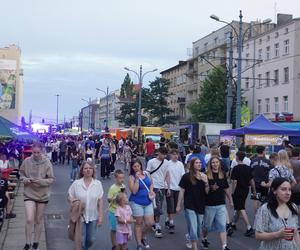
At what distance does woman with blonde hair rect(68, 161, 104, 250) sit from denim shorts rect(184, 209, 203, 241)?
5.72 feet

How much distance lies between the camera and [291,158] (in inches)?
434

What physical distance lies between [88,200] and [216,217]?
7.90 feet

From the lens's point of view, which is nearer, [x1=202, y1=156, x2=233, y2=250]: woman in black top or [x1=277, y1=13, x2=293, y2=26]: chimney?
[x1=202, y1=156, x2=233, y2=250]: woman in black top

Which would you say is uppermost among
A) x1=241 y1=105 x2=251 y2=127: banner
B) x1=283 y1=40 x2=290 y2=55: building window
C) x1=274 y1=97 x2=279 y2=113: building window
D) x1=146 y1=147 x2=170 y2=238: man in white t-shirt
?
x1=283 y1=40 x2=290 y2=55: building window

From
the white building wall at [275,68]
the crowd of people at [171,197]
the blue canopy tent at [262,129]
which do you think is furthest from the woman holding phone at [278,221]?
the white building wall at [275,68]

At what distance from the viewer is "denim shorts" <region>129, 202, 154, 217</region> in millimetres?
8969

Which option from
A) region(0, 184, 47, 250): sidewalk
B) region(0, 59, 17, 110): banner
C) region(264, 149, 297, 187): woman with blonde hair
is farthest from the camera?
region(0, 59, 17, 110): banner

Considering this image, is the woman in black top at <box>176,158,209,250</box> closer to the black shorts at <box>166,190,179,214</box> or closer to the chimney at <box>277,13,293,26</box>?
the black shorts at <box>166,190,179,214</box>

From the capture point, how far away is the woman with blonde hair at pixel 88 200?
767cm

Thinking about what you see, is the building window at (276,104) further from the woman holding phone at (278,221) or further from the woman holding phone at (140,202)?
the woman holding phone at (278,221)

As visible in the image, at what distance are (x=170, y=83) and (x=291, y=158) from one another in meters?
79.2

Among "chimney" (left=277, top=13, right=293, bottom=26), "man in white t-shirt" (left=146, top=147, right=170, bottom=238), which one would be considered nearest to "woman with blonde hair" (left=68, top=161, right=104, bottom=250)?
"man in white t-shirt" (left=146, top=147, right=170, bottom=238)

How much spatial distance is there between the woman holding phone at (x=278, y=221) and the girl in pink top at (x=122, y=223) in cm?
346

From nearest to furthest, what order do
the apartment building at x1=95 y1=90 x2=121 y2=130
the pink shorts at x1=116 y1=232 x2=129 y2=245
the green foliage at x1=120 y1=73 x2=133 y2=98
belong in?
the pink shorts at x1=116 y1=232 x2=129 y2=245
the green foliage at x1=120 y1=73 x2=133 y2=98
the apartment building at x1=95 y1=90 x2=121 y2=130
